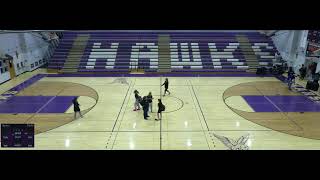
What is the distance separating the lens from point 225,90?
57.3 ft

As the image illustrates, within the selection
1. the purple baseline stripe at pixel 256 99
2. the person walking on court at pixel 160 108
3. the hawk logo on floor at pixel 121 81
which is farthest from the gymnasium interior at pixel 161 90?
the person walking on court at pixel 160 108

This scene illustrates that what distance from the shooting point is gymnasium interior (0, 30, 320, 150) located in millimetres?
10859

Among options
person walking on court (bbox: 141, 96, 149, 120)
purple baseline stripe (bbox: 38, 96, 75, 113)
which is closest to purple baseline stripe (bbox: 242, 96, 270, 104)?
person walking on court (bbox: 141, 96, 149, 120)

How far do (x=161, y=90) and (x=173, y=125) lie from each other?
546cm

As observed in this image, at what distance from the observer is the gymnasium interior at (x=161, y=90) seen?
10859 mm

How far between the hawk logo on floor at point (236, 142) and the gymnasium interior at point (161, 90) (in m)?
0.04

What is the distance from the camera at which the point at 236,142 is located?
34.6ft

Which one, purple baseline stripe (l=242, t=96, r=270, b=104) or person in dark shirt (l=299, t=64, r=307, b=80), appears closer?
purple baseline stripe (l=242, t=96, r=270, b=104)

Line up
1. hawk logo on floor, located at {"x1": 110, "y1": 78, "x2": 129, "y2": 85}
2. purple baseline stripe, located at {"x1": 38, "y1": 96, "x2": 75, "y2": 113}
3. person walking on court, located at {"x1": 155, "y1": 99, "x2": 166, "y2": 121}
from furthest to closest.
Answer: hawk logo on floor, located at {"x1": 110, "y1": 78, "x2": 129, "y2": 85} < purple baseline stripe, located at {"x1": 38, "y1": 96, "x2": 75, "y2": 113} < person walking on court, located at {"x1": 155, "y1": 99, "x2": 166, "y2": 121}

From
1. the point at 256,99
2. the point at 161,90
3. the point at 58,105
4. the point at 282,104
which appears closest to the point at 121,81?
the point at 161,90

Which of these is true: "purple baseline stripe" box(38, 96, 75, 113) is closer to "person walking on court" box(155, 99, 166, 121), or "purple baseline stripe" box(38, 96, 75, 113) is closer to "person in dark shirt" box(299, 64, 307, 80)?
"person walking on court" box(155, 99, 166, 121)

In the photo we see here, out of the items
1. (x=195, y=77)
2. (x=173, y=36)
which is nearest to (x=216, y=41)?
(x=173, y=36)

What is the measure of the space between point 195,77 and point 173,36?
8.24 meters
